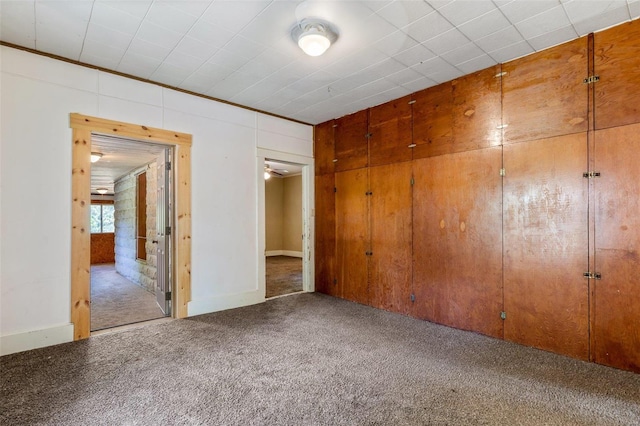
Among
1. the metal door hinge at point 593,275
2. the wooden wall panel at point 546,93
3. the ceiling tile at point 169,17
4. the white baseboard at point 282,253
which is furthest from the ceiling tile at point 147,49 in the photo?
the white baseboard at point 282,253

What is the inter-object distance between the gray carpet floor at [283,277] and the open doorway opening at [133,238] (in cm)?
173

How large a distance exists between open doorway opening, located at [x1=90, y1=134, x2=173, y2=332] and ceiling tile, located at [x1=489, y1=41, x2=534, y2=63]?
149 inches

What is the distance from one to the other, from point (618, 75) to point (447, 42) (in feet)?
4.50

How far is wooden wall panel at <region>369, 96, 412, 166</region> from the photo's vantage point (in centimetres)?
404

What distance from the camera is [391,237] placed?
4.19 meters

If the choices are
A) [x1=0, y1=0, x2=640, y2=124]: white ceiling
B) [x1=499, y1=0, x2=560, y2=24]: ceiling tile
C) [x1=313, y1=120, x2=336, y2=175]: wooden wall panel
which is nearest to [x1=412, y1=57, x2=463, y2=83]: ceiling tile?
[x1=0, y1=0, x2=640, y2=124]: white ceiling

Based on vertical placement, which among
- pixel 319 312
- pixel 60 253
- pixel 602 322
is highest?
pixel 60 253

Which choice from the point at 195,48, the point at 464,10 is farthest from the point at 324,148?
the point at 464,10

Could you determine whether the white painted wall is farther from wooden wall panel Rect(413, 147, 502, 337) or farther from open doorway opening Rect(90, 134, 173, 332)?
wooden wall panel Rect(413, 147, 502, 337)

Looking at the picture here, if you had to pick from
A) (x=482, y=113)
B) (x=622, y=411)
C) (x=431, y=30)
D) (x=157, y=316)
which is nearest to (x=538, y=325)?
(x=622, y=411)

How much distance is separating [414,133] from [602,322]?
2586 millimetres

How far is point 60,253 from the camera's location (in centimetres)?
307

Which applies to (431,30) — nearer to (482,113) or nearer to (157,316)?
(482,113)

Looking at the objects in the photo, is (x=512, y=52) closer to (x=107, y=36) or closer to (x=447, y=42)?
(x=447, y=42)
